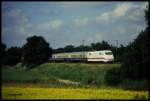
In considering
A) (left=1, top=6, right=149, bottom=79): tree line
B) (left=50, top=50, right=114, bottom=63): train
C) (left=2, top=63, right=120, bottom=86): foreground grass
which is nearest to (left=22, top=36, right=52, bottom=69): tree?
(left=1, top=6, right=149, bottom=79): tree line

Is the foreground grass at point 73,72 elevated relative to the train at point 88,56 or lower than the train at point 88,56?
lower

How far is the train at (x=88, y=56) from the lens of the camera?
64938mm

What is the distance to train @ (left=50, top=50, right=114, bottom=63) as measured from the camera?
213ft

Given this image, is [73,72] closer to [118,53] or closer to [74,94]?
[118,53]

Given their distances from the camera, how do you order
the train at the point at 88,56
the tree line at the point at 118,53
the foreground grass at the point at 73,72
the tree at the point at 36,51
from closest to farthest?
the tree line at the point at 118,53
the foreground grass at the point at 73,72
the tree at the point at 36,51
the train at the point at 88,56

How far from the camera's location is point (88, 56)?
6950cm

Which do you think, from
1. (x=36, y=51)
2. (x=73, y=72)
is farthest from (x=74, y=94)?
(x=36, y=51)

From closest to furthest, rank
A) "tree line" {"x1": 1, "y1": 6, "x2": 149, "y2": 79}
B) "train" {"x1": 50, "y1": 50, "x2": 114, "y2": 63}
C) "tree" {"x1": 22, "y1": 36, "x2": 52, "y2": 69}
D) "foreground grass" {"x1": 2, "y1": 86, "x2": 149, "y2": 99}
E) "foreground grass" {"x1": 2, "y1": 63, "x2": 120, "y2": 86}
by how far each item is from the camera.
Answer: "foreground grass" {"x1": 2, "y1": 86, "x2": 149, "y2": 99} < "tree line" {"x1": 1, "y1": 6, "x2": 149, "y2": 79} < "foreground grass" {"x1": 2, "y1": 63, "x2": 120, "y2": 86} < "tree" {"x1": 22, "y1": 36, "x2": 52, "y2": 69} < "train" {"x1": 50, "y1": 50, "x2": 114, "y2": 63}

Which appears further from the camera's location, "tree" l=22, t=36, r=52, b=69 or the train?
the train

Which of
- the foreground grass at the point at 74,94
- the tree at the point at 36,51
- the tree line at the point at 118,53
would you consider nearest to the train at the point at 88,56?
the tree line at the point at 118,53

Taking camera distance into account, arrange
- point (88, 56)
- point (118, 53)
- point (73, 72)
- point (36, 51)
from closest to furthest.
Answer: point (73, 72), point (36, 51), point (88, 56), point (118, 53)

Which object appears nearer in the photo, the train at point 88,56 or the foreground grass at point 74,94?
the foreground grass at point 74,94

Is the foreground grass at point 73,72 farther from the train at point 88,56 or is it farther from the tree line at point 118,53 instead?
the train at point 88,56

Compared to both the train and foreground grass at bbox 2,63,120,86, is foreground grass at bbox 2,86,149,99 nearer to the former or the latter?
foreground grass at bbox 2,63,120,86
